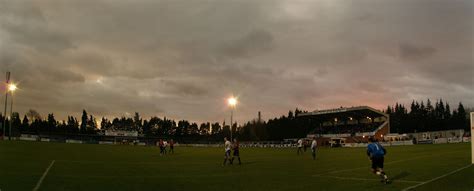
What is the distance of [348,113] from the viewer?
113875 mm

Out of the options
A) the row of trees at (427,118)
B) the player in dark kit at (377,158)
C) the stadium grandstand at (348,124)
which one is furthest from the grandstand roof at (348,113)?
the player in dark kit at (377,158)

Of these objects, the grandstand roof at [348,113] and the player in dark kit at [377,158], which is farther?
the grandstand roof at [348,113]

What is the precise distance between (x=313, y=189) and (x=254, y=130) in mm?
171939

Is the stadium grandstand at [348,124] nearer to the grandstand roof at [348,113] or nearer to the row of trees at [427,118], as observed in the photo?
the grandstand roof at [348,113]

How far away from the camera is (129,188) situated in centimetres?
1752

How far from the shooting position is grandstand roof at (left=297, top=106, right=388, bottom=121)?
10732 cm

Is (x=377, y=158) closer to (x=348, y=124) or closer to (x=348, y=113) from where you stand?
(x=348, y=113)

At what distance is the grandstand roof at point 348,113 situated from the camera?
107319 mm

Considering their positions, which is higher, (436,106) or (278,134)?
(436,106)

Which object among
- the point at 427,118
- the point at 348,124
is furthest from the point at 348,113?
the point at 427,118

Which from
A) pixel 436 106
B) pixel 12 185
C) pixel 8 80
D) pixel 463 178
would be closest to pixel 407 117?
pixel 436 106

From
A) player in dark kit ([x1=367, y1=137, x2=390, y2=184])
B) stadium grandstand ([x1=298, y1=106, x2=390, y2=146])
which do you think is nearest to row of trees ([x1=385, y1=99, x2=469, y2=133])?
stadium grandstand ([x1=298, y1=106, x2=390, y2=146])

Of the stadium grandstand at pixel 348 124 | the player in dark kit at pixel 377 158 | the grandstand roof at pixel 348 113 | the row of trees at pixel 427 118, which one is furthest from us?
the row of trees at pixel 427 118

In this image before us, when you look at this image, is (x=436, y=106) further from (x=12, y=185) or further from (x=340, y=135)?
(x=12, y=185)
